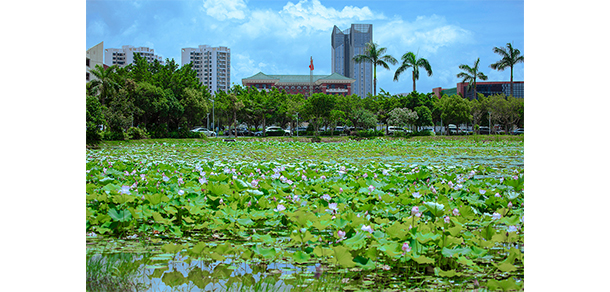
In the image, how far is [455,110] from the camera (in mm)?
16953

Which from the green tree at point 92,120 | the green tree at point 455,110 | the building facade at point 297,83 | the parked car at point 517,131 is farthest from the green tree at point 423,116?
the green tree at point 92,120

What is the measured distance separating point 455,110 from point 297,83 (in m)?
23.2

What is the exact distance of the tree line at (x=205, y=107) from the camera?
41.4 ft

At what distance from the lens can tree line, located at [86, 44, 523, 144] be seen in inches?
496

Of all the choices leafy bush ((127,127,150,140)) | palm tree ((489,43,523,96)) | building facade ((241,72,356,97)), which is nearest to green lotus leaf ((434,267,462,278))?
palm tree ((489,43,523,96))

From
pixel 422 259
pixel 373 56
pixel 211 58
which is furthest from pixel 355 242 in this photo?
pixel 211 58

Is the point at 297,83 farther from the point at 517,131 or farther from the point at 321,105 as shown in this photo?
the point at 517,131

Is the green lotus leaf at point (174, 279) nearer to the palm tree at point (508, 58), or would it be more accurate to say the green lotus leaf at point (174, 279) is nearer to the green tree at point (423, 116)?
the palm tree at point (508, 58)

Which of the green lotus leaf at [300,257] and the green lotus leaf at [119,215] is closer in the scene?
the green lotus leaf at [300,257]

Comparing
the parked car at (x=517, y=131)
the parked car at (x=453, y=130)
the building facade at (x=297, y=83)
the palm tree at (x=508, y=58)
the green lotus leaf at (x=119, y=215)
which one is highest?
the building facade at (x=297, y=83)

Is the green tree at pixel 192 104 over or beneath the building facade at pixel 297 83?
beneath

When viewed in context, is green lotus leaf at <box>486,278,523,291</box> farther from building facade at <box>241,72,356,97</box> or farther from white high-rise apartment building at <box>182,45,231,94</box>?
building facade at <box>241,72,356,97</box>
